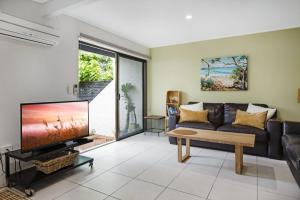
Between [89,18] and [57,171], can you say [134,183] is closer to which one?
[57,171]

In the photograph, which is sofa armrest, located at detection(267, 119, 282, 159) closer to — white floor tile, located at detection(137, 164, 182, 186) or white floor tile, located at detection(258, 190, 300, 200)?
white floor tile, located at detection(258, 190, 300, 200)

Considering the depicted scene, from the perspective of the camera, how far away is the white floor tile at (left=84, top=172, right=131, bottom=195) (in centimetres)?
217

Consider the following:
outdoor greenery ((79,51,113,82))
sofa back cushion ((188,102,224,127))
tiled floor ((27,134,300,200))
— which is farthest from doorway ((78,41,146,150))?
sofa back cushion ((188,102,224,127))

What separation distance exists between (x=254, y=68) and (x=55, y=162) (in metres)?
4.00

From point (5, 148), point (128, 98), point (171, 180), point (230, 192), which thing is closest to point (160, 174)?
point (171, 180)

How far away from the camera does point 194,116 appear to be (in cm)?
392

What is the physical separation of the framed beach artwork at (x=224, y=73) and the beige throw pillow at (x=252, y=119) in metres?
0.78

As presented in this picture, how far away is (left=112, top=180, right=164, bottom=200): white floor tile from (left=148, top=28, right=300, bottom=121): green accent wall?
2.79 m

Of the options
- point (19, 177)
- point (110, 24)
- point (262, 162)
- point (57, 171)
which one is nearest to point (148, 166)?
point (57, 171)

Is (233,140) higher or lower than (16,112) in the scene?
lower

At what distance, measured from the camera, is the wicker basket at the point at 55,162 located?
7.19 ft

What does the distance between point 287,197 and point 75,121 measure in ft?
8.91

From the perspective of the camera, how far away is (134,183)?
7.57ft

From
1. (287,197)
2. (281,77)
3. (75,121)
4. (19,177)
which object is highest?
(281,77)
